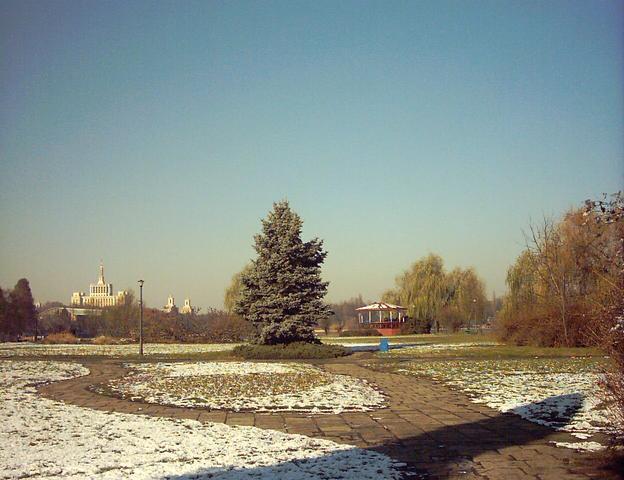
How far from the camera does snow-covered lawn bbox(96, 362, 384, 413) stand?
11.7 m

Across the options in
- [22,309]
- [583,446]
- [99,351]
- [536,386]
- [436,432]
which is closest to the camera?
[583,446]

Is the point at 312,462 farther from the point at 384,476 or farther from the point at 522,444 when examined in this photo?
the point at 522,444

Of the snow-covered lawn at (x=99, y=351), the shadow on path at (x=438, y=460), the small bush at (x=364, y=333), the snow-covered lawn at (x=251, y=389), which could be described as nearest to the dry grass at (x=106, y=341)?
the snow-covered lawn at (x=99, y=351)

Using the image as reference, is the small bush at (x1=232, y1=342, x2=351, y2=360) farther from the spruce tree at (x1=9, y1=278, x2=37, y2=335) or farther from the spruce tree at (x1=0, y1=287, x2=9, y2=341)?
the spruce tree at (x1=9, y1=278, x2=37, y2=335)

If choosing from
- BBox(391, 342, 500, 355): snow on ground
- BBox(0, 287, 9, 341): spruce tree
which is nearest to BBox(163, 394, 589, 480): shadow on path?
BBox(391, 342, 500, 355): snow on ground

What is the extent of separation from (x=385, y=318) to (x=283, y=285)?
3723cm

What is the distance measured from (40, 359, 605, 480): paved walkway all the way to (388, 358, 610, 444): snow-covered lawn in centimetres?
47

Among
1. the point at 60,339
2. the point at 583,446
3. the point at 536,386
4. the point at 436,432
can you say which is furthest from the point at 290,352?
the point at 60,339

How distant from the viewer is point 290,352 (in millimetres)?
24578

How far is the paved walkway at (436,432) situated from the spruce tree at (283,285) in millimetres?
11959

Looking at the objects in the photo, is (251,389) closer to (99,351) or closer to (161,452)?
(161,452)

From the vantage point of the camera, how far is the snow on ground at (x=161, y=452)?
657 centimetres

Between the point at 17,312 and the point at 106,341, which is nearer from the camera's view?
the point at 106,341

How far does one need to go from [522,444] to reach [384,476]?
8.41ft
